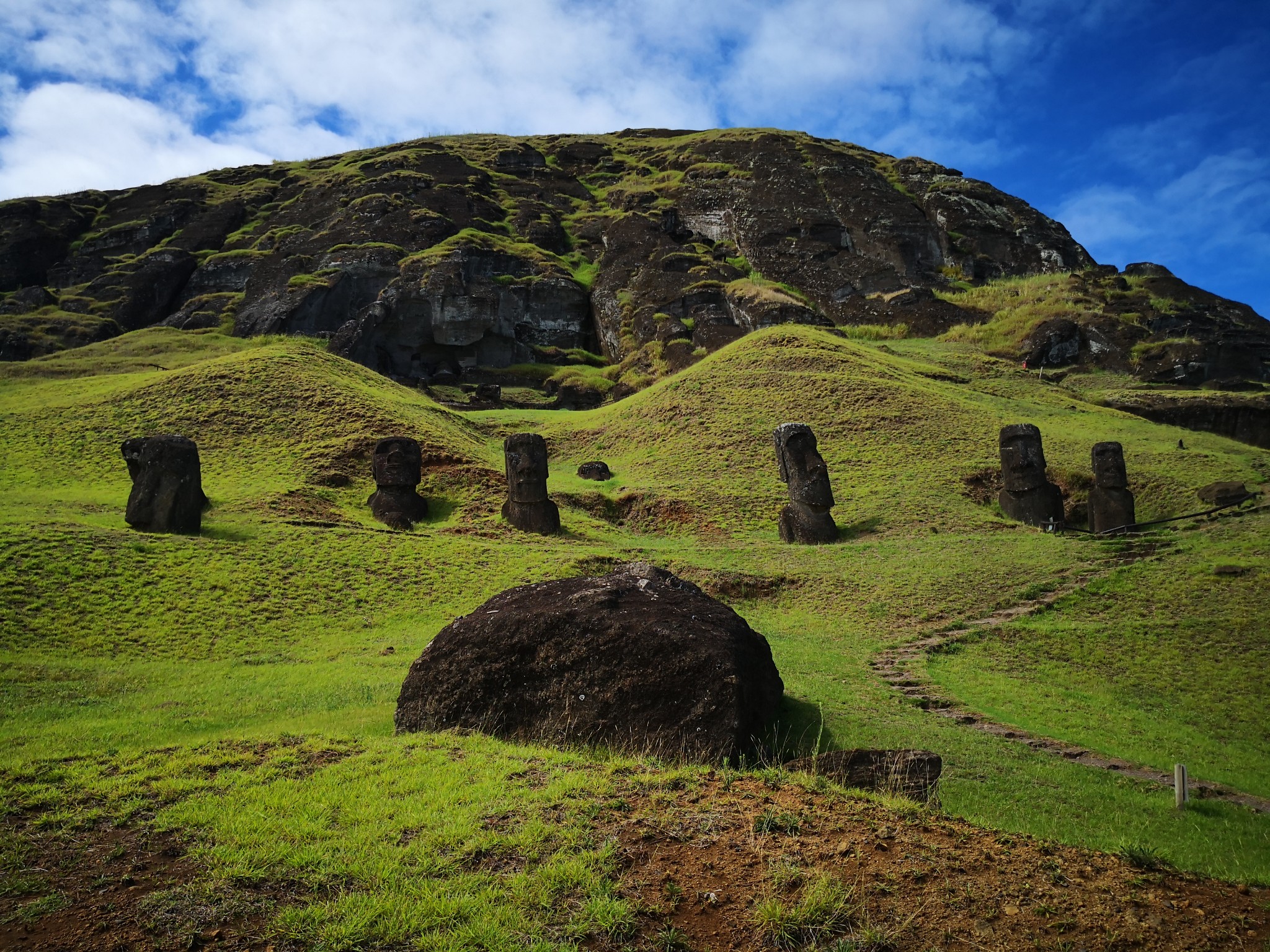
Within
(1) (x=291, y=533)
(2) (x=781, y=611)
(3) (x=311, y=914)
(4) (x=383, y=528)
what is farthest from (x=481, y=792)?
(4) (x=383, y=528)

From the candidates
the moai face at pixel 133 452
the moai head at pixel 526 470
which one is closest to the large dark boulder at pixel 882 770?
the moai head at pixel 526 470

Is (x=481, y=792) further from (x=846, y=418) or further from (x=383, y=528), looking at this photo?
(x=846, y=418)

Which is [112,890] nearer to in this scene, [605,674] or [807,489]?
[605,674]

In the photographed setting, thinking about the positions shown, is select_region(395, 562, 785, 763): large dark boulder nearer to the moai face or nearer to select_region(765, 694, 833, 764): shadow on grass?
select_region(765, 694, 833, 764): shadow on grass

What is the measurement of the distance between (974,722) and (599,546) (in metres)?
14.4

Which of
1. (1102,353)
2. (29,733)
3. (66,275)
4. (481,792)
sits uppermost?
(66,275)

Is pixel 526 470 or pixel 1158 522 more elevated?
pixel 526 470

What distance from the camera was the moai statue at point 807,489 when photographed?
77.8 feet

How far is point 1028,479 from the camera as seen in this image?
938 inches

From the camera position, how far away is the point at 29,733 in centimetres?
877

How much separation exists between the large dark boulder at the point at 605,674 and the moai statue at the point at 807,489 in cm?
1467

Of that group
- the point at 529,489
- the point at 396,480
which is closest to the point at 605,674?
the point at 529,489

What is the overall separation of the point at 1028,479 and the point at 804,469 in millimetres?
6764

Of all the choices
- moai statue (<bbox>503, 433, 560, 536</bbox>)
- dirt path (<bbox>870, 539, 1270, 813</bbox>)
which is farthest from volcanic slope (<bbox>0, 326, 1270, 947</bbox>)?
moai statue (<bbox>503, 433, 560, 536</bbox>)
